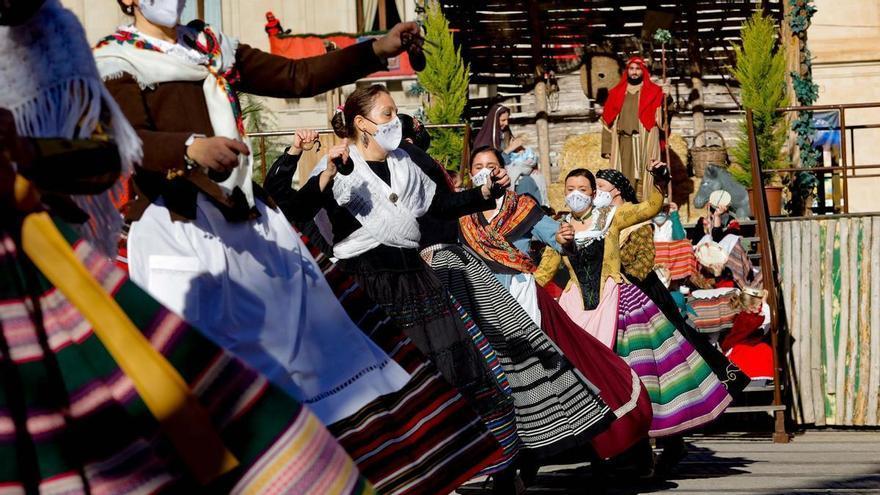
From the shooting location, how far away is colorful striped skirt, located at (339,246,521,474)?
6254mm

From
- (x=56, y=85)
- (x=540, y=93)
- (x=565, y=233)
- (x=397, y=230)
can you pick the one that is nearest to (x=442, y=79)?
(x=540, y=93)

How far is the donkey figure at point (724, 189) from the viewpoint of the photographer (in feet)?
54.5

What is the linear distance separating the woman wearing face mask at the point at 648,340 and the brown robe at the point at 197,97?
424 centimetres

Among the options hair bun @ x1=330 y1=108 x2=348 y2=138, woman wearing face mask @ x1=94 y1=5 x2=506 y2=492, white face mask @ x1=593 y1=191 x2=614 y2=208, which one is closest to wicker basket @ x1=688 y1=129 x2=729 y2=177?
white face mask @ x1=593 y1=191 x2=614 y2=208

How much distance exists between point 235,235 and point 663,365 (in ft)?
16.2

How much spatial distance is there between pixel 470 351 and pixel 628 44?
15.7 m

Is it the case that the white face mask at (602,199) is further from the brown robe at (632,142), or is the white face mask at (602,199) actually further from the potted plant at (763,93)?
the potted plant at (763,93)

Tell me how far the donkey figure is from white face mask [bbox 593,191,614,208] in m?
7.25

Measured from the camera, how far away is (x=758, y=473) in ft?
29.1

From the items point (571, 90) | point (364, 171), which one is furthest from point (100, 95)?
point (571, 90)

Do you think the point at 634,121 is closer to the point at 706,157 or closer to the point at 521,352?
the point at 706,157

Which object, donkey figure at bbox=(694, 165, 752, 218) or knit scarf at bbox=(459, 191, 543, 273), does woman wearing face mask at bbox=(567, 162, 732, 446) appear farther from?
donkey figure at bbox=(694, 165, 752, 218)

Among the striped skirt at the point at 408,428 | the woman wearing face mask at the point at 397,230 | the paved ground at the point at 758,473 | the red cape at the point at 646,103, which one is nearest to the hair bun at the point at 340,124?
the woman wearing face mask at the point at 397,230

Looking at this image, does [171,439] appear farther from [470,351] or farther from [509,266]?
[509,266]
